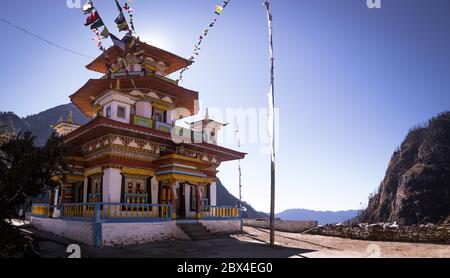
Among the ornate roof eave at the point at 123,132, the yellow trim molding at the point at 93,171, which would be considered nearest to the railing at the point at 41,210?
the yellow trim molding at the point at 93,171

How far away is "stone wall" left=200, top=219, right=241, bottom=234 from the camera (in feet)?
64.4

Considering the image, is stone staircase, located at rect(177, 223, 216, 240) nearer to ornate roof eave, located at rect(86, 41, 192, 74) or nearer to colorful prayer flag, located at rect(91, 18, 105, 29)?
colorful prayer flag, located at rect(91, 18, 105, 29)

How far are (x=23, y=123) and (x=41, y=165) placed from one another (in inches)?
4810

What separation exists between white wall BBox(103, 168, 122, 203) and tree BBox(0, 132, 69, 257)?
29.0ft

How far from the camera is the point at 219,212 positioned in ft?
69.2

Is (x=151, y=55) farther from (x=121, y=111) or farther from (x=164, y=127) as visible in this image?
(x=121, y=111)

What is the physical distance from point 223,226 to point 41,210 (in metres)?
12.0

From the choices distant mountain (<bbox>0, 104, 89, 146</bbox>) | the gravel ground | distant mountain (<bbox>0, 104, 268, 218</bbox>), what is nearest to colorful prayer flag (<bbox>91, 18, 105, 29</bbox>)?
the gravel ground

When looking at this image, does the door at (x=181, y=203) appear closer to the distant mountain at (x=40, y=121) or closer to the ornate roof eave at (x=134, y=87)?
the ornate roof eave at (x=134, y=87)

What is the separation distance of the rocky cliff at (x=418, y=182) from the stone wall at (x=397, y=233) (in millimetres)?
39511

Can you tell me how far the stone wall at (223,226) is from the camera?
1963cm

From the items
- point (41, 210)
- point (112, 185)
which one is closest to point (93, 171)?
point (112, 185)
